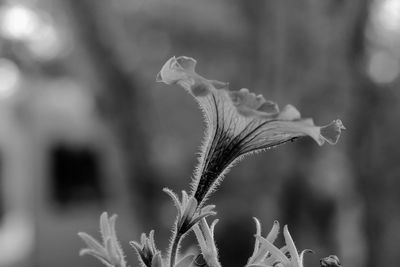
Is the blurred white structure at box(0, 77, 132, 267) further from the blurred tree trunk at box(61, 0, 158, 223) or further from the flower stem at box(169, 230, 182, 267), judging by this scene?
the flower stem at box(169, 230, 182, 267)

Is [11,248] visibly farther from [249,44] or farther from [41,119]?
[249,44]

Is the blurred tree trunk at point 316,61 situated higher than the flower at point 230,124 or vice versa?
the blurred tree trunk at point 316,61

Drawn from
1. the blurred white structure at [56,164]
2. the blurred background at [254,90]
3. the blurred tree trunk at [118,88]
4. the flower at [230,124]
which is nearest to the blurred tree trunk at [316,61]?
the blurred background at [254,90]

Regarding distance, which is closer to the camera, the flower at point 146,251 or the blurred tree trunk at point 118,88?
the flower at point 146,251

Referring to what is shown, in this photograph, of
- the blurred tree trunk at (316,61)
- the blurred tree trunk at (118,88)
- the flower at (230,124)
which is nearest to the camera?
the flower at (230,124)

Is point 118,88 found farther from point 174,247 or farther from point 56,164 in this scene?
point 56,164

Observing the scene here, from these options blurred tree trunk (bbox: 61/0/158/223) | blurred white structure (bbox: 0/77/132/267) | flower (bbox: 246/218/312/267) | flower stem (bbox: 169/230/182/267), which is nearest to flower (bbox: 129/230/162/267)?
flower stem (bbox: 169/230/182/267)

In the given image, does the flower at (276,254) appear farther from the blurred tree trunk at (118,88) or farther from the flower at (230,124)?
the blurred tree trunk at (118,88)
